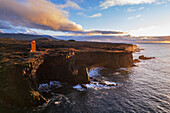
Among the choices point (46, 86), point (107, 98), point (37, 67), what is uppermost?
point (37, 67)

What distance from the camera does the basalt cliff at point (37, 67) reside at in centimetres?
1953

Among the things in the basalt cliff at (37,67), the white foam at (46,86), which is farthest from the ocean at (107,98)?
the basalt cliff at (37,67)

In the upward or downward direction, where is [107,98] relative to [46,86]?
downward

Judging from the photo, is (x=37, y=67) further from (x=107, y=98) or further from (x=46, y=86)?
(x=107, y=98)

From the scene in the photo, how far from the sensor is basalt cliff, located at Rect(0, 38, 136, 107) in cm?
1953

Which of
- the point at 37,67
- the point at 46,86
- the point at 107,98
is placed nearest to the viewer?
the point at 107,98

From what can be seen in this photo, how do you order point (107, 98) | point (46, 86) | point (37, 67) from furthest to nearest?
1. point (46, 86)
2. point (37, 67)
3. point (107, 98)

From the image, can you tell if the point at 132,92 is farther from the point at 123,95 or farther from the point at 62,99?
the point at 62,99

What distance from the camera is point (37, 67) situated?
84.4 ft

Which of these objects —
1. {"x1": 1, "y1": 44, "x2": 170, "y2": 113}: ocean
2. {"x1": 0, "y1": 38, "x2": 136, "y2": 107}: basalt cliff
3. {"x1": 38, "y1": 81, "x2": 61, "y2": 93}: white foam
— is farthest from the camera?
{"x1": 38, "y1": 81, "x2": 61, "y2": 93}: white foam

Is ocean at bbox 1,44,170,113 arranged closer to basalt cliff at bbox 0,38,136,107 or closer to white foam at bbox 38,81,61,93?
white foam at bbox 38,81,61,93

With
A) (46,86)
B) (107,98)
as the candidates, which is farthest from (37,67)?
(107,98)

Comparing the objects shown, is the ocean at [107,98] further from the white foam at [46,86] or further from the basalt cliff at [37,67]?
the basalt cliff at [37,67]

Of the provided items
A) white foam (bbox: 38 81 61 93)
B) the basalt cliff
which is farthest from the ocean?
the basalt cliff
